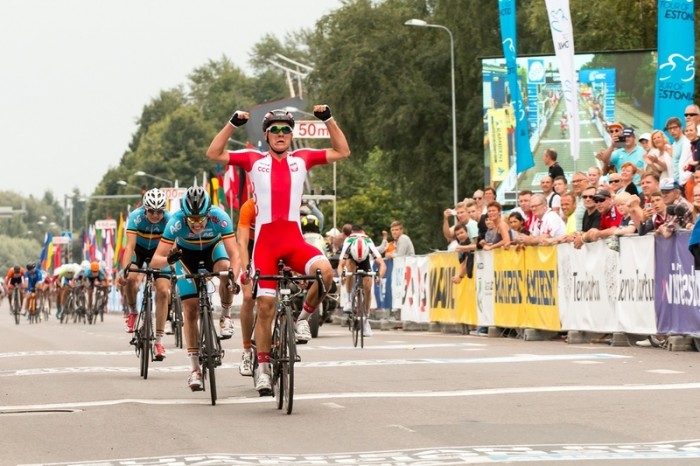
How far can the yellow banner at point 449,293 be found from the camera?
27812 mm

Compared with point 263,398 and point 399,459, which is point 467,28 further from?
point 399,459

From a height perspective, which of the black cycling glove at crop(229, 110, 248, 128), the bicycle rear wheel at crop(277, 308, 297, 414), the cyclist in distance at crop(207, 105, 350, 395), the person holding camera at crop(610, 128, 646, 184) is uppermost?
the person holding camera at crop(610, 128, 646, 184)

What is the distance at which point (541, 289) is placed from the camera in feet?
78.8

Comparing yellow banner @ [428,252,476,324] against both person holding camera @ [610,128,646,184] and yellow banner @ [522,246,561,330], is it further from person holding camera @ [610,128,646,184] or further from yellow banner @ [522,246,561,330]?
person holding camera @ [610,128,646,184]

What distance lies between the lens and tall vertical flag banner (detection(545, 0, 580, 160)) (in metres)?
30.3

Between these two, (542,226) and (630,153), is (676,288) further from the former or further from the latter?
(630,153)

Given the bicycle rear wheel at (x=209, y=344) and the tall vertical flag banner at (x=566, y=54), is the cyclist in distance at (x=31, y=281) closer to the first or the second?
the tall vertical flag banner at (x=566, y=54)

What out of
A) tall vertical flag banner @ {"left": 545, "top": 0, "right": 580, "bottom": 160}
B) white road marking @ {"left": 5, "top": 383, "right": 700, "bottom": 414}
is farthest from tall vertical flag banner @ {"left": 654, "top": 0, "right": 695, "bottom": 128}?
white road marking @ {"left": 5, "top": 383, "right": 700, "bottom": 414}

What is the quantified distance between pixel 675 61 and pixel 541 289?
471cm

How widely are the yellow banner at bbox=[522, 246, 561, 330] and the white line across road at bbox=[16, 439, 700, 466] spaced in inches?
535

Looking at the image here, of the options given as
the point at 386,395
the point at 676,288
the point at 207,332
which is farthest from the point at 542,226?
the point at 207,332

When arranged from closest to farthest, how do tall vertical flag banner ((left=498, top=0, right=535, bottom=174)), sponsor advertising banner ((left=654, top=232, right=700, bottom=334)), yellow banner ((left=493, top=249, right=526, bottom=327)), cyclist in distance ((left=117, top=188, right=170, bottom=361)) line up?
cyclist in distance ((left=117, top=188, right=170, bottom=361))
sponsor advertising banner ((left=654, top=232, right=700, bottom=334))
yellow banner ((left=493, top=249, right=526, bottom=327))
tall vertical flag banner ((left=498, top=0, right=535, bottom=174))

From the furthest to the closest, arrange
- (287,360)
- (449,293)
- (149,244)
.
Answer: (449,293), (149,244), (287,360)

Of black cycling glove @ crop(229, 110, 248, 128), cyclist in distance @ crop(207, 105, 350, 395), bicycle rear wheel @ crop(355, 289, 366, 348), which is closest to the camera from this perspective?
black cycling glove @ crop(229, 110, 248, 128)
